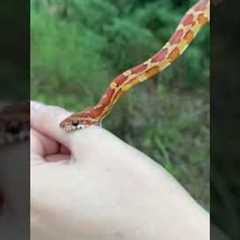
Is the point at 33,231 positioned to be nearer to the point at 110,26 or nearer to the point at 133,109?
the point at 133,109

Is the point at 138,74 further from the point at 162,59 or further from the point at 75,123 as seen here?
the point at 75,123

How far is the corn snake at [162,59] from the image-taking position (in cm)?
115

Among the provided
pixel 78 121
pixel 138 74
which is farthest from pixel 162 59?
pixel 78 121

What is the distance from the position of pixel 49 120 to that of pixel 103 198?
20 centimetres

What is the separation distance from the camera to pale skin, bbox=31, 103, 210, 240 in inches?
38.9

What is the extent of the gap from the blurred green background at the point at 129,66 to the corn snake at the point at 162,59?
14 mm

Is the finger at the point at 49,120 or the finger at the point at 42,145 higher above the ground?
the finger at the point at 49,120

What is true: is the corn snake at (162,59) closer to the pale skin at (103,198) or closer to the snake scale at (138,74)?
the snake scale at (138,74)

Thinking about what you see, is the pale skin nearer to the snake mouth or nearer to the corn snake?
the snake mouth

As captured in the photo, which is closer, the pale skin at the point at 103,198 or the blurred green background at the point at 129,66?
the pale skin at the point at 103,198

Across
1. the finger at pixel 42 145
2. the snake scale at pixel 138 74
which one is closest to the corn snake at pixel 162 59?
the snake scale at pixel 138 74

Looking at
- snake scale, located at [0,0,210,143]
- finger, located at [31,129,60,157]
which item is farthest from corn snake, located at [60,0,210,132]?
finger, located at [31,129,60,157]
